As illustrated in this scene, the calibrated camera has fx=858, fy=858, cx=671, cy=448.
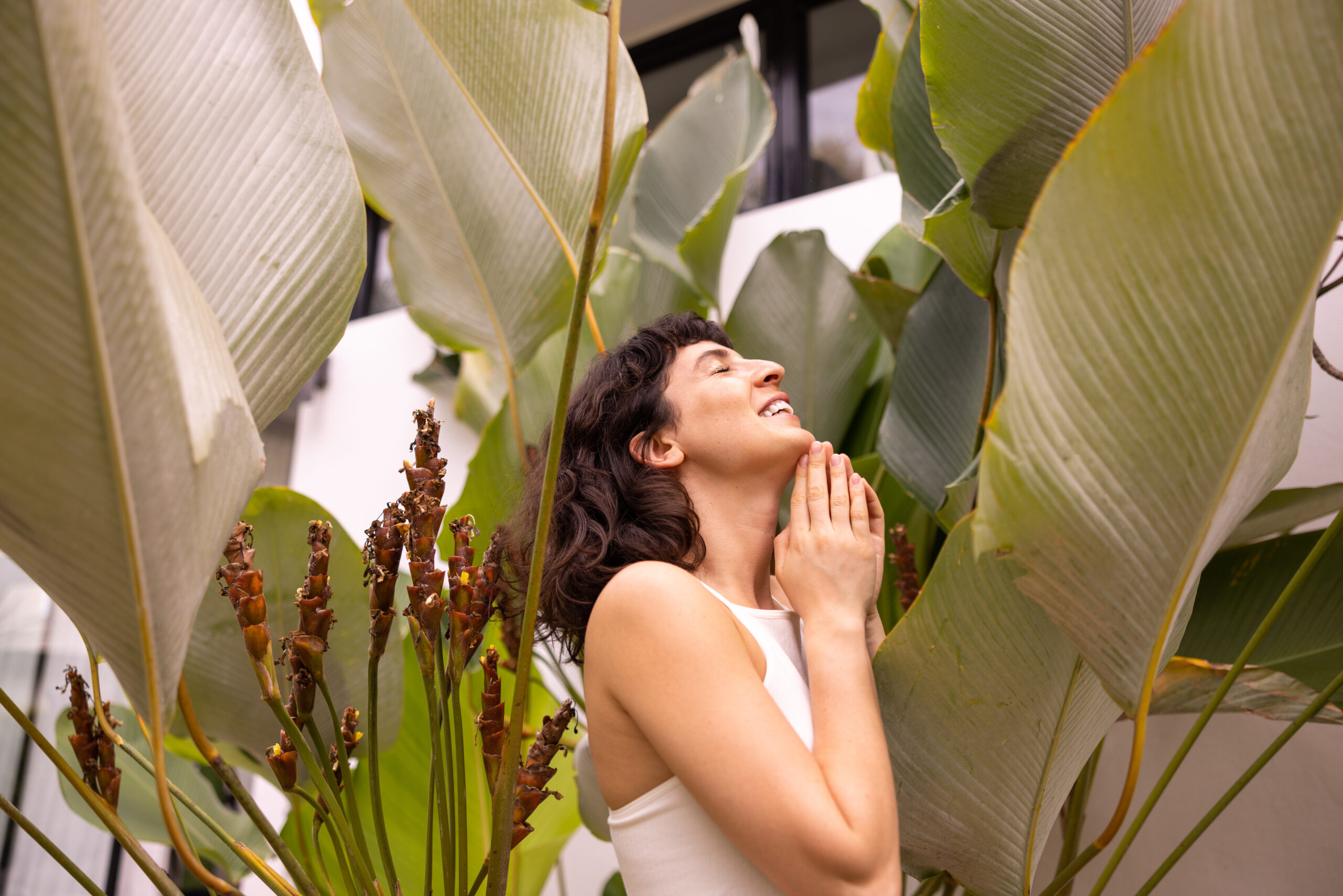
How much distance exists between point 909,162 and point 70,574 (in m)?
0.73

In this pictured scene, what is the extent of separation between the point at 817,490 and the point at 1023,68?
0.31m

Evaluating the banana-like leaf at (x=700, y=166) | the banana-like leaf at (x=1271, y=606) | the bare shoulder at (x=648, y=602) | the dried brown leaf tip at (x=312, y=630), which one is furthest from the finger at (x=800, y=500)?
the banana-like leaf at (x=700, y=166)

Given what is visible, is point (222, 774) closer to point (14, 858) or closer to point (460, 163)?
point (460, 163)

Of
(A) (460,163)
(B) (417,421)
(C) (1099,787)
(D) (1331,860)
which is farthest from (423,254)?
(D) (1331,860)

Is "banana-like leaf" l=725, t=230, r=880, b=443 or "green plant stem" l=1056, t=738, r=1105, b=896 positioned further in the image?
"banana-like leaf" l=725, t=230, r=880, b=443

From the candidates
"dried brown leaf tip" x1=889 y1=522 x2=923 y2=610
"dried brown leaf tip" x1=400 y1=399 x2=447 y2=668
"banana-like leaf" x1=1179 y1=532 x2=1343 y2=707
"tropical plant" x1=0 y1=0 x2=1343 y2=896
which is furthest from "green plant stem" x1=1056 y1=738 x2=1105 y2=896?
"dried brown leaf tip" x1=400 y1=399 x2=447 y2=668

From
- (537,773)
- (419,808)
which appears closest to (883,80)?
(537,773)

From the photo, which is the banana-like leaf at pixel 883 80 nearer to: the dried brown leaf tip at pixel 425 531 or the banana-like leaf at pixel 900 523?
the banana-like leaf at pixel 900 523

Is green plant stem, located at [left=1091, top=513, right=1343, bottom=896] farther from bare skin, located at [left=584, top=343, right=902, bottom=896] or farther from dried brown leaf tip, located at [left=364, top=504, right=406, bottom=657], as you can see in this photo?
dried brown leaf tip, located at [left=364, top=504, right=406, bottom=657]

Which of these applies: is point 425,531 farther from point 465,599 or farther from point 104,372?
point 104,372

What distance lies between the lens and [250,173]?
454 mm

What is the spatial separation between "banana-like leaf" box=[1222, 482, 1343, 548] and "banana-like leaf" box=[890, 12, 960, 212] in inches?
16.0

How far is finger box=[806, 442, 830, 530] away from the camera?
25.1 inches

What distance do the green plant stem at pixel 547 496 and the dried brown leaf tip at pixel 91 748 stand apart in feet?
0.73
